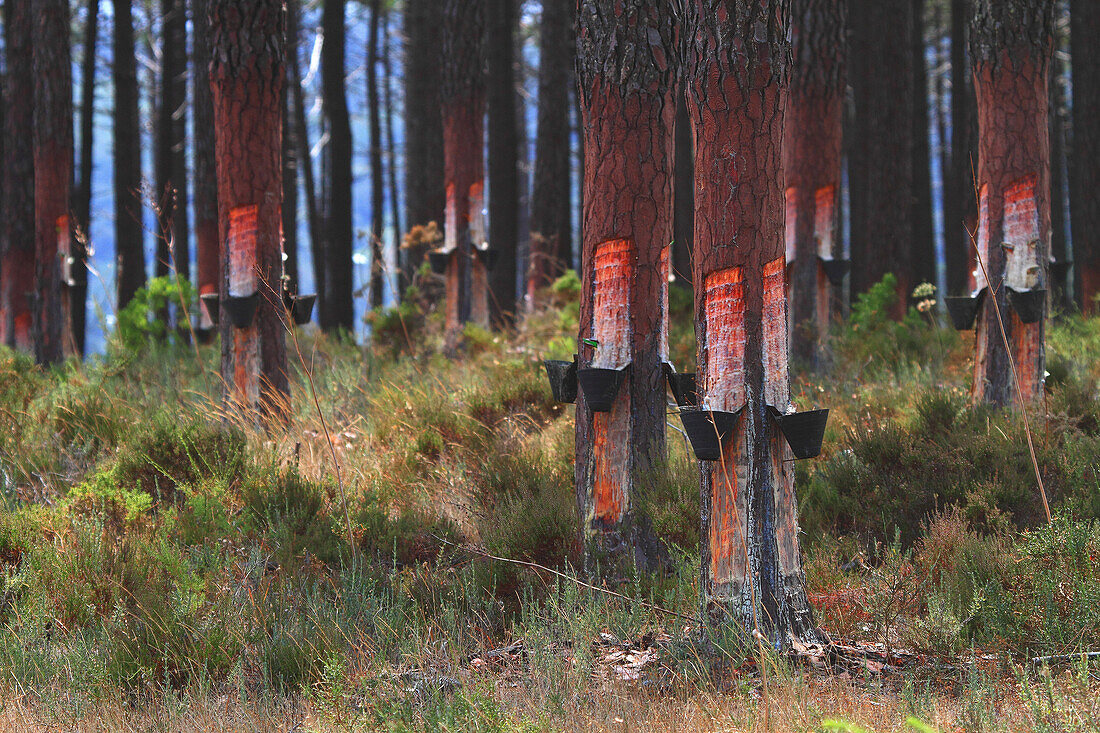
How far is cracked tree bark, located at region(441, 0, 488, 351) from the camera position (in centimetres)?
975

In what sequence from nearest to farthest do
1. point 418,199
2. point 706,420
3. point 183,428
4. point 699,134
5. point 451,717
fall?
point 451,717 → point 706,420 → point 699,134 → point 183,428 → point 418,199

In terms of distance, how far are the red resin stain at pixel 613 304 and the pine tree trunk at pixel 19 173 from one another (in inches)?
348

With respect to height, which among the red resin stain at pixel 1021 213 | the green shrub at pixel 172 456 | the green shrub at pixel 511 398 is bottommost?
the green shrub at pixel 172 456

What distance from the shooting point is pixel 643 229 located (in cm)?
466

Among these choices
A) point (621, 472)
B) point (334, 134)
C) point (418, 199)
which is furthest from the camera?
point (418, 199)

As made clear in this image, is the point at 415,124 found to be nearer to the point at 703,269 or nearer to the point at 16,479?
the point at 16,479

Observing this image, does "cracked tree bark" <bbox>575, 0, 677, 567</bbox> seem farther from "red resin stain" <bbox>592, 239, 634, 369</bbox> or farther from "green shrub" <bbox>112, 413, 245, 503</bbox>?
"green shrub" <bbox>112, 413, 245, 503</bbox>

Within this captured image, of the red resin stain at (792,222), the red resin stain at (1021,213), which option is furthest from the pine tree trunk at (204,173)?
the red resin stain at (1021,213)

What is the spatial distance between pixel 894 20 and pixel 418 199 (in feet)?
27.2

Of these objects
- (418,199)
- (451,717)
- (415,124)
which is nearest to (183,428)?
(451,717)

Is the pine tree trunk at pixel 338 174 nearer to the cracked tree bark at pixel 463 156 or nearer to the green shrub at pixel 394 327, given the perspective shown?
the green shrub at pixel 394 327

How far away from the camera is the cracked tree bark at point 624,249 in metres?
4.61

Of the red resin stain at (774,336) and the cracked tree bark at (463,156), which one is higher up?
the cracked tree bark at (463,156)

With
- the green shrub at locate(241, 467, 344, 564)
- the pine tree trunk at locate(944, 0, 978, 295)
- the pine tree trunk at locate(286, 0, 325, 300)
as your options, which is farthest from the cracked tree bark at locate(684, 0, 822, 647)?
the pine tree trunk at locate(286, 0, 325, 300)
